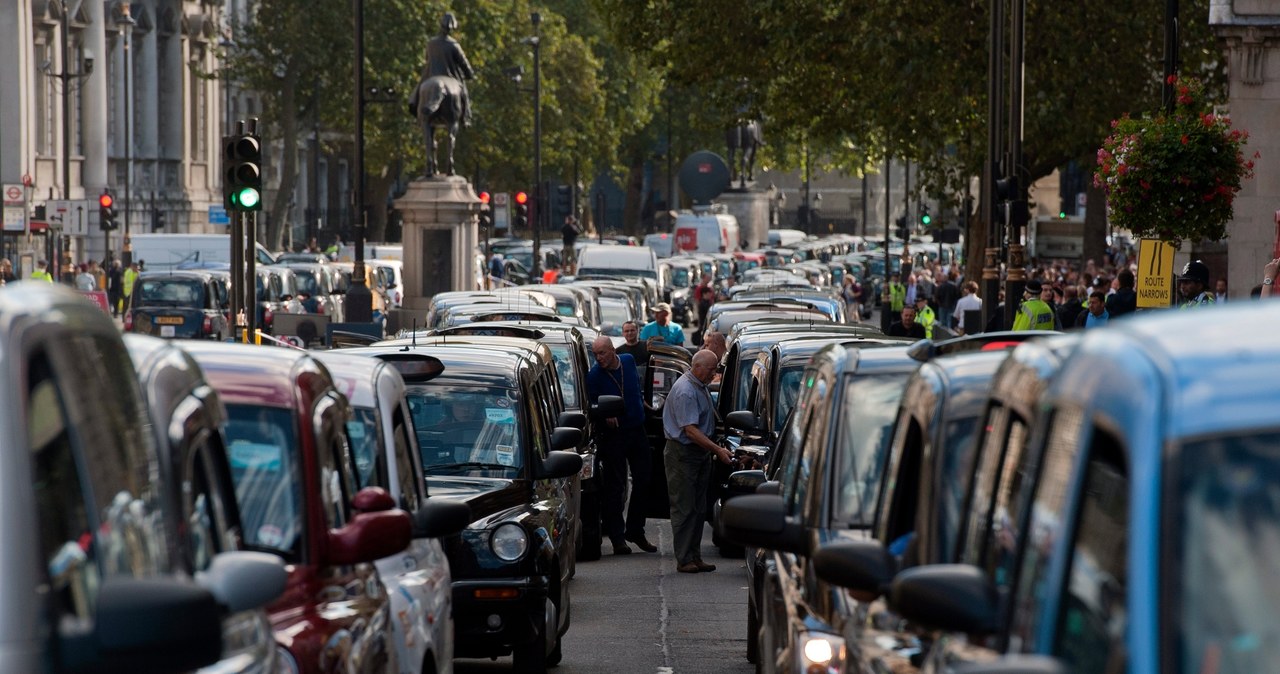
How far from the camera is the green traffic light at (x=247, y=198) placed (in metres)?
20.7

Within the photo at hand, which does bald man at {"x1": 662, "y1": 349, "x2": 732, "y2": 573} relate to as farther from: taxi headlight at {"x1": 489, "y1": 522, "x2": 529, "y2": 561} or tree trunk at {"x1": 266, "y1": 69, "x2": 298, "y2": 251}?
tree trunk at {"x1": 266, "y1": 69, "x2": 298, "y2": 251}

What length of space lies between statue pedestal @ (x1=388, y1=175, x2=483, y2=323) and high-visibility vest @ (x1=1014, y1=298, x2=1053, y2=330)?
23.3 m

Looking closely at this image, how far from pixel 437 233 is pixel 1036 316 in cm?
2368

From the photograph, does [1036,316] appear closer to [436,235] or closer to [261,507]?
[261,507]

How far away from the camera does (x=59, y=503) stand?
409 centimetres

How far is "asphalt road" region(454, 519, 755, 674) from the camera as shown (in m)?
12.1

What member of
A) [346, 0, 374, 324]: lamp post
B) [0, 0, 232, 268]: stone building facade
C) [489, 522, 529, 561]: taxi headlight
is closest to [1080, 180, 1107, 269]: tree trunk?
[346, 0, 374, 324]: lamp post

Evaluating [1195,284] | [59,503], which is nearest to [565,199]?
[1195,284]

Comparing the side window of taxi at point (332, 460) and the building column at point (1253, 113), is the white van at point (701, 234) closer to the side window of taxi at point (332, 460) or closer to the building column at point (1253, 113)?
Answer: the building column at point (1253, 113)

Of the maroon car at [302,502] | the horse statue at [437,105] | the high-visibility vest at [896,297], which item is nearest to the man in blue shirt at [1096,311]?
the maroon car at [302,502]

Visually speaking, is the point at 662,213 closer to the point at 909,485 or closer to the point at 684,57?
the point at 684,57

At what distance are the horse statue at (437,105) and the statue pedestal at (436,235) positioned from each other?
653 mm

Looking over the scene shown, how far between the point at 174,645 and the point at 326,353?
17.1 feet

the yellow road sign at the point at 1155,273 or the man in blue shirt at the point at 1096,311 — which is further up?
the yellow road sign at the point at 1155,273
